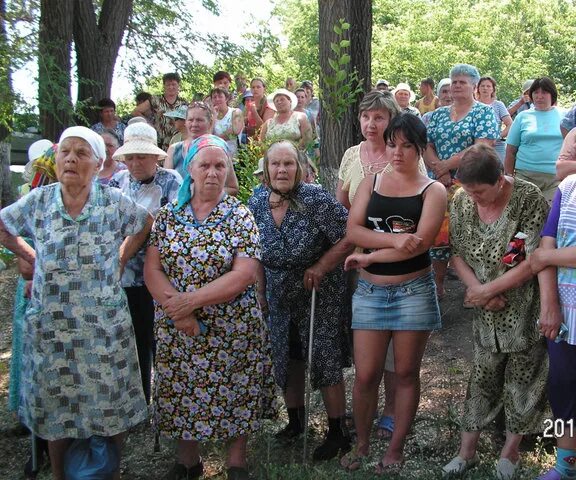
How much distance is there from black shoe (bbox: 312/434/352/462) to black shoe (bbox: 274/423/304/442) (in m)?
0.25

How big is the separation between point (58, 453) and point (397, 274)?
6.77ft

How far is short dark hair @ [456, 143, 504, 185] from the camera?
372 centimetres

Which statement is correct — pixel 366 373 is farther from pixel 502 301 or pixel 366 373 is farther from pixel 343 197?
pixel 343 197

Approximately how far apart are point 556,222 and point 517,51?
25539mm

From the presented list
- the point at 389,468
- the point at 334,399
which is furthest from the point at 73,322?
the point at 389,468

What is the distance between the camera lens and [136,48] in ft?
45.1

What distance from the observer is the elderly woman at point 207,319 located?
3814mm

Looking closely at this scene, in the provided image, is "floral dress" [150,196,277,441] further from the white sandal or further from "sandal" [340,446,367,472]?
the white sandal

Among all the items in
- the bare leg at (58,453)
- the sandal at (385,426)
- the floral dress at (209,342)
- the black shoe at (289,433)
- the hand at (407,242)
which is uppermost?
the hand at (407,242)

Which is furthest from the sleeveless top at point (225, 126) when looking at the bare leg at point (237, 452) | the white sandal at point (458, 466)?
the white sandal at point (458, 466)

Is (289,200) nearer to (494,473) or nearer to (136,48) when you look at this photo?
(494,473)

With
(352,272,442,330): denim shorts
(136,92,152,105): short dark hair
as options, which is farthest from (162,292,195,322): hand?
(136,92,152,105): short dark hair

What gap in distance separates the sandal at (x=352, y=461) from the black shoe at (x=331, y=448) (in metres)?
0.12

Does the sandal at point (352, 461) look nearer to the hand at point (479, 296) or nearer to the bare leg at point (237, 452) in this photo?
the bare leg at point (237, 452)
